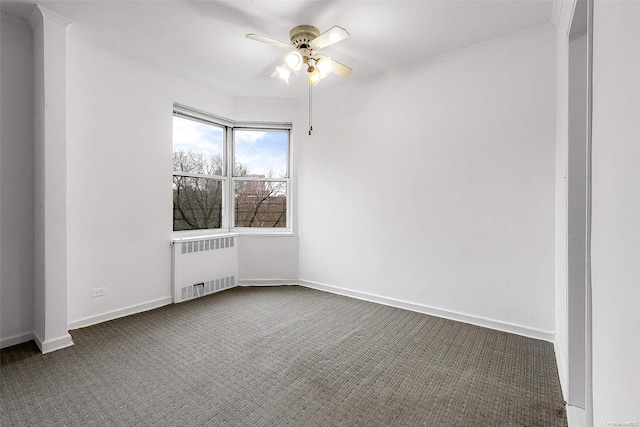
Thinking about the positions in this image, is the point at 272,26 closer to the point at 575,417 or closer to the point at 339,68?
the point at 339,68

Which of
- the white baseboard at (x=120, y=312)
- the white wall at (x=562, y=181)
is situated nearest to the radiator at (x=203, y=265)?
the white baseboard at (x=120, y=312)

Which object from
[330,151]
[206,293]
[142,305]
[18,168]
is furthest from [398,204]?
[18,168]

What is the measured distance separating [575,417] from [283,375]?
1723 millimetres

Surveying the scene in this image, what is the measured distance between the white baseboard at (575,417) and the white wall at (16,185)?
158 inches

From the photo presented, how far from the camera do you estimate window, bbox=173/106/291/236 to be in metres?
4.11

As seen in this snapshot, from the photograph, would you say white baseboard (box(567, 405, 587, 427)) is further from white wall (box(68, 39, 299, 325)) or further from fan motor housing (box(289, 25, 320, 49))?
white wall (box(68, 39, 299, 325))

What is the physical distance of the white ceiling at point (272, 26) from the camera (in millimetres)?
2426

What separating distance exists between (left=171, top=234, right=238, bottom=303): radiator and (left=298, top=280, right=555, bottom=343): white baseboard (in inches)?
47.7

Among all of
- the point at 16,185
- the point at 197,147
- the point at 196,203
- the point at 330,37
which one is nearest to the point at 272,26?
the point at 330,37

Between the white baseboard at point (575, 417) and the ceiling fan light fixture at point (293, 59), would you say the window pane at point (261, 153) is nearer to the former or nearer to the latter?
the ceiling fan light fixture at point (293, 59)

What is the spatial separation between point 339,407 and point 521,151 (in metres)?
2.61

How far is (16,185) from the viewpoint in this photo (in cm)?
260

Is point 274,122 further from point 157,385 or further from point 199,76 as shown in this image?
point 157,385

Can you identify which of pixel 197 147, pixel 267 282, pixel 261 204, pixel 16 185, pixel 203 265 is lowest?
pixel 267 282
